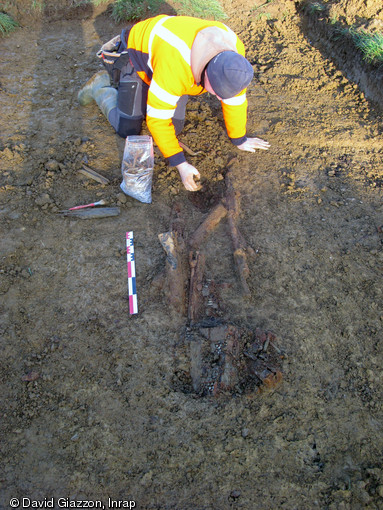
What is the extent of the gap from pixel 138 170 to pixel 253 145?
50.3 inches

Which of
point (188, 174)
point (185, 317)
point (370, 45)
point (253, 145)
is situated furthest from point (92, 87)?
point (370, 45)

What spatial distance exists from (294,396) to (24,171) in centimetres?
331

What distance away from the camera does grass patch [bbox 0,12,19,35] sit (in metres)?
5.76

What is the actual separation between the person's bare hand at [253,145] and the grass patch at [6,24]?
4548 mm

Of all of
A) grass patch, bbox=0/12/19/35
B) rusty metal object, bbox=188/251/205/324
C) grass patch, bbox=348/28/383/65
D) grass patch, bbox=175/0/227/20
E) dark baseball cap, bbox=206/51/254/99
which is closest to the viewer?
dark baseball cap, bbox=206/51/254/99

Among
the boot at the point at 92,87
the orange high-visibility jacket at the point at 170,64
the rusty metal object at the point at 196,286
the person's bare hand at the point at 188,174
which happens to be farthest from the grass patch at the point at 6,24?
the rusty metal object at the point at 196,286

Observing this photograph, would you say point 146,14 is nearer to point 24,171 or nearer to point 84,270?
point 24,171

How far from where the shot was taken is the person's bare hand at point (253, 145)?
12.8 feet

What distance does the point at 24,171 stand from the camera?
3.83 metres

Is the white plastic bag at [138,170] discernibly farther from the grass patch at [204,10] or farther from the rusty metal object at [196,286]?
the grass patch at [204,10]

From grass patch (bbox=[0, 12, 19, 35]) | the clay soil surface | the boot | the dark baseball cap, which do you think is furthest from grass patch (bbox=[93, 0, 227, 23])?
the dark baseball cap

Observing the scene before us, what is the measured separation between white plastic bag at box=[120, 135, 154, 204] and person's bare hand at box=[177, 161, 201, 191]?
0.30m

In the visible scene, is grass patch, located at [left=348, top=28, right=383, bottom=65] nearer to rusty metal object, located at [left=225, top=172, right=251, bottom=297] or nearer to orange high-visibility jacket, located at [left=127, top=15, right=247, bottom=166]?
orange high-visibility jacket, located at [left=127, top=15, right=247, bottom=166]

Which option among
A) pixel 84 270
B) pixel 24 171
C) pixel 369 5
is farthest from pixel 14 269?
pixel 369 5
